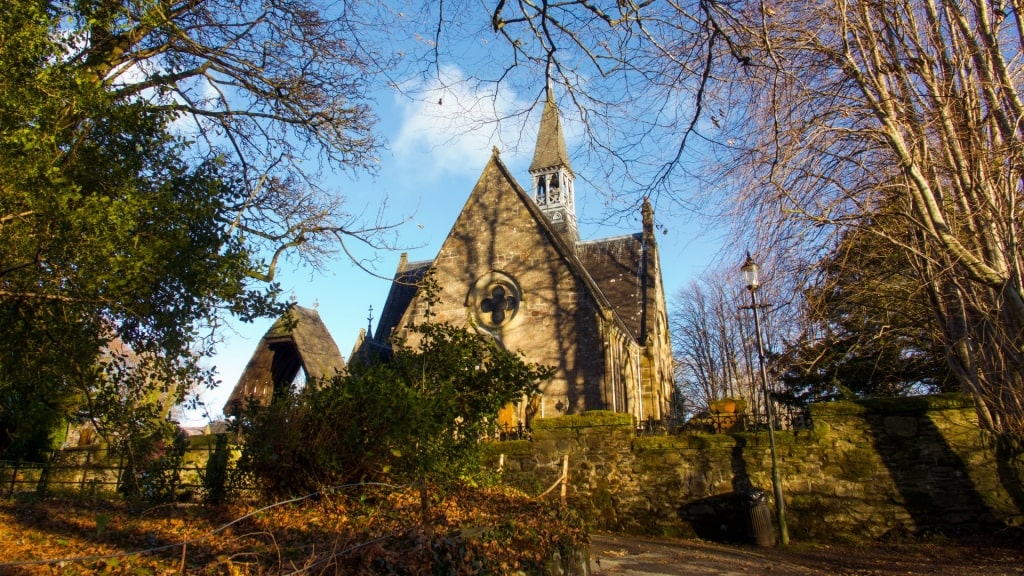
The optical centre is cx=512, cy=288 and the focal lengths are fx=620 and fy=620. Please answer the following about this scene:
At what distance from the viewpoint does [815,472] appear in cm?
1052

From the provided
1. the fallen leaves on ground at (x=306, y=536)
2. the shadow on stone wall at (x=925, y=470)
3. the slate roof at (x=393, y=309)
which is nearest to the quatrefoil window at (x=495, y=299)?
the slate roof at (x=393, y=309)

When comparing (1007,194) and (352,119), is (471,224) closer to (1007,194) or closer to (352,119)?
(352,119)

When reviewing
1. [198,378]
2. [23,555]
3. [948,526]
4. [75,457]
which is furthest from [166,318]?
[948,526]

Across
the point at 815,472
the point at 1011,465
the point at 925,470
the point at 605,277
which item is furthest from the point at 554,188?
the point at 1011,465

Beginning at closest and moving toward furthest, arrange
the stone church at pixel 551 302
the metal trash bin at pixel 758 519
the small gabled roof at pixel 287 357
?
the metal trash bin at pixel 758 519 < the stone church at pixel 551 302 < the small gabled roof at pixel 287 357

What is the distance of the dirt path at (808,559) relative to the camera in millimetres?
7867

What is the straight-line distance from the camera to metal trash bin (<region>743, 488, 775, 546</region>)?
1023 cm

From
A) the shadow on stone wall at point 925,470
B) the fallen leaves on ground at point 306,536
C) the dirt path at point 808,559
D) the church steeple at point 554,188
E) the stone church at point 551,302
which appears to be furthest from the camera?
the church steeple at point 554,188

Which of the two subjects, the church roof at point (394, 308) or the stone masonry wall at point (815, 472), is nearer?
the stone masonry wall at point (815, 472)

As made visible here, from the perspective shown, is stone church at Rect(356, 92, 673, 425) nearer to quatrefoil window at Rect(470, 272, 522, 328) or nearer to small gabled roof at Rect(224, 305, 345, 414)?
quatrefoil window at Rect(470, 272, 522, 328)

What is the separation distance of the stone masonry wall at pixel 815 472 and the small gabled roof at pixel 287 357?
488 inches

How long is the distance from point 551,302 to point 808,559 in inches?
409

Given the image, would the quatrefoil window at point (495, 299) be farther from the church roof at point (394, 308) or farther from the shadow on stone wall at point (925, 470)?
the shadow on stone wall at point (925, 470)

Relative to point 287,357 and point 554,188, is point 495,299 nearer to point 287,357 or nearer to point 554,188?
point 287,357
